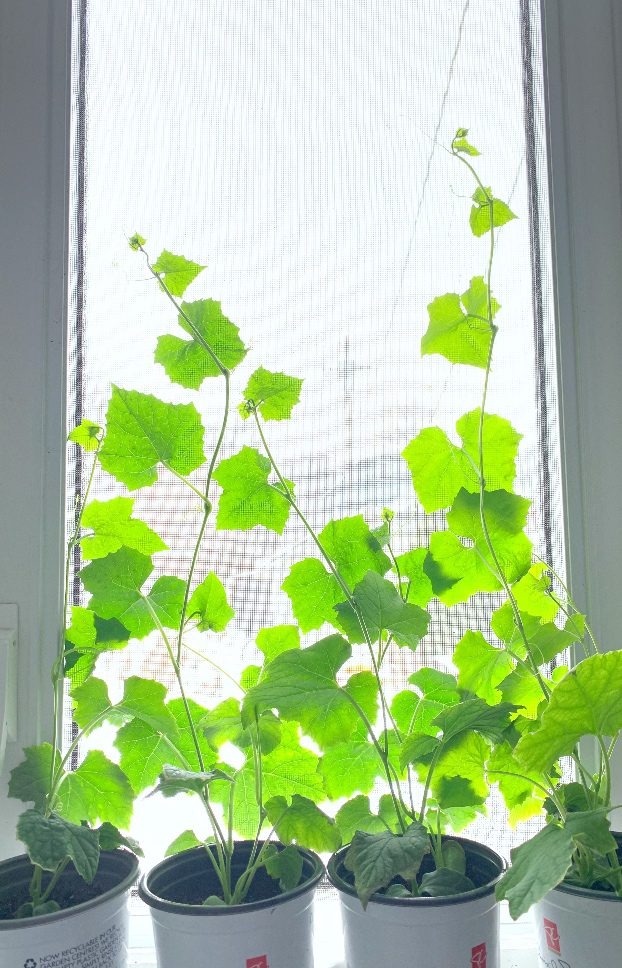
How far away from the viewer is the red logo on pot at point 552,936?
66 centimetres

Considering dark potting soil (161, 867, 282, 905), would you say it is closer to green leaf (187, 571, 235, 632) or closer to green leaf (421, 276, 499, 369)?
green leaf (187, 571, 235, 632)

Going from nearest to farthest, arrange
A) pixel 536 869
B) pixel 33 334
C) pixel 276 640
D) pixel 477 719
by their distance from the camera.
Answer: pixel 536 869 → pixel 477 719 → pixel 276 640 → pixel 33 334

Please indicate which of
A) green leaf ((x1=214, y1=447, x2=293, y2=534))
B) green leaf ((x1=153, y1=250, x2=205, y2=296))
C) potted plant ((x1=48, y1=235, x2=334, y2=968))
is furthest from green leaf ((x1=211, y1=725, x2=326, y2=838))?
green leaf ((x1=153, y1=250, x2=205, y2=296))

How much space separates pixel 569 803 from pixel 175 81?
89cm

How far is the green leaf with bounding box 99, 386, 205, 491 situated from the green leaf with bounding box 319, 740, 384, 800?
309mm

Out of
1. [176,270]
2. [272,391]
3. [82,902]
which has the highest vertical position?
[176,270]

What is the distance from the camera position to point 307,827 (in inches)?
27.3

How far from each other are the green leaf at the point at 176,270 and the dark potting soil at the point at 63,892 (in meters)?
0.56

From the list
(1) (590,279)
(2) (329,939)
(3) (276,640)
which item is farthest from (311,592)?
(1) (590,279)

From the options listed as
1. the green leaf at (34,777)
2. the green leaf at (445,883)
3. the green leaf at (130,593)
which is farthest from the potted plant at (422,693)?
the green leaf at (34,777)

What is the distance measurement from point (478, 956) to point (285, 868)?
0.56 feet

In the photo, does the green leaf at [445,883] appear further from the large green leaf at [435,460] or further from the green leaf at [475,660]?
the large green leaf at [435,460]

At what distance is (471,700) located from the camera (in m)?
0.68

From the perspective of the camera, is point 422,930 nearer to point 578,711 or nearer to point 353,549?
point 578,711
